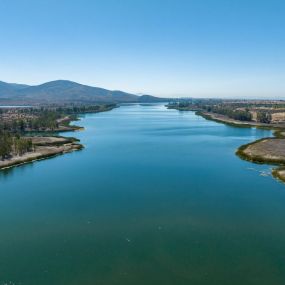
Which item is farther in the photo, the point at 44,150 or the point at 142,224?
the point at 44,150

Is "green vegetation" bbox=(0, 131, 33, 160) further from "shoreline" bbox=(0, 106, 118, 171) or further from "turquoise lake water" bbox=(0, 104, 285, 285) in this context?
"turquoise lake water" bbox=(0, 104, 285, 285)

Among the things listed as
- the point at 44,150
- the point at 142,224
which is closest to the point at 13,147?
the point at 44,150

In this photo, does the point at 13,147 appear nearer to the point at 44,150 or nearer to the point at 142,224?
the point at 44,150

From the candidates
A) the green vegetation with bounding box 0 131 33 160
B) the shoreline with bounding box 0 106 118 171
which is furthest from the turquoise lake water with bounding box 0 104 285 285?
the green vegetation with bounding box 0 131 33 160

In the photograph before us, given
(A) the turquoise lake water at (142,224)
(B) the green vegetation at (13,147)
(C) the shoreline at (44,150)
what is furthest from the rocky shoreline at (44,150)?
(A) the turquoise lake water at (142,224)

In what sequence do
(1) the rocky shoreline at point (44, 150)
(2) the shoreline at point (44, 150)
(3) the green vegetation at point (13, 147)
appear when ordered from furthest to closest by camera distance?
1. (3) the green vegetation at point (13, 147)
2. (1) the rocky shoreline at point (44, 150)
3. (2) the shoreline at point (44, 150)

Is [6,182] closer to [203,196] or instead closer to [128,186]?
[128,186]

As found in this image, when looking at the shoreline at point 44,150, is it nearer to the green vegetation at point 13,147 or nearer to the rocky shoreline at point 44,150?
the rocky shoreline at point 44,150

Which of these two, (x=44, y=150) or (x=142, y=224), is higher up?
(x=44, y=150)

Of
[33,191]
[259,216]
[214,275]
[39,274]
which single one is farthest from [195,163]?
[39,274]
